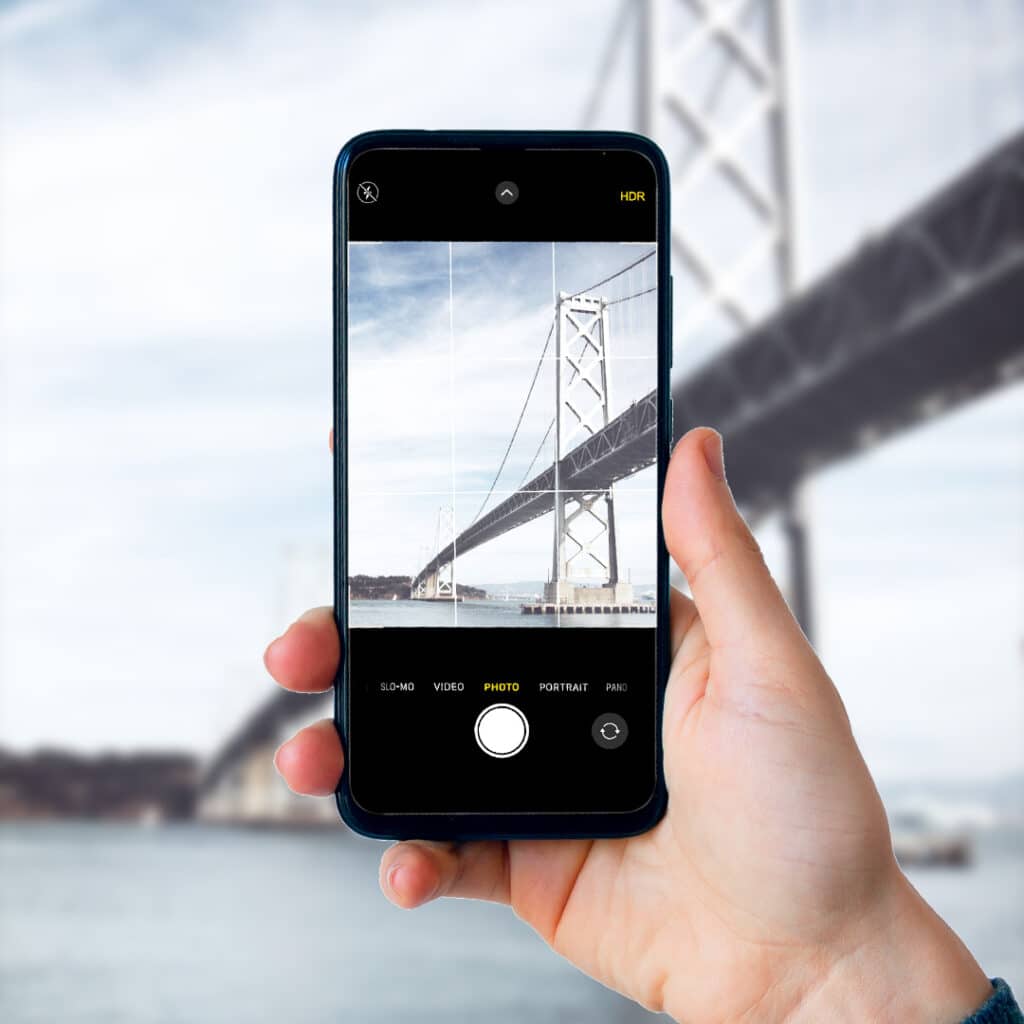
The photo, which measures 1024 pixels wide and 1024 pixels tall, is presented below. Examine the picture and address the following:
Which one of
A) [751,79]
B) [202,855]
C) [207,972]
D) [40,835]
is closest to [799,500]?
[751,79]

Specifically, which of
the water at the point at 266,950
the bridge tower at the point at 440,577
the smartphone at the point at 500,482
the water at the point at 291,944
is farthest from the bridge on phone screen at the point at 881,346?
the water at the point at 266,950

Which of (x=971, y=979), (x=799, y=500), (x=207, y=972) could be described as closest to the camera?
(x=971, y=979)

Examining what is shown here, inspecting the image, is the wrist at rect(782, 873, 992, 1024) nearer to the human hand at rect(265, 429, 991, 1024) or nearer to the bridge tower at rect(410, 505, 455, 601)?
the human hand at rect(265, 429, 991, 1024)

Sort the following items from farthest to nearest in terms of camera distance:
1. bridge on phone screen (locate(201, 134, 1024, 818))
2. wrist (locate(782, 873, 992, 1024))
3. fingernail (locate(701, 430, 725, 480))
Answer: bridge on phone screen (locate(201, 134, 1024, 818)) → fingernail (locate(701, 430, 725, 480)) → wrist (locate(782, 873, 992, 1024))

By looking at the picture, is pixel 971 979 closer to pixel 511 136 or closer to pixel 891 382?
pixel 511 136

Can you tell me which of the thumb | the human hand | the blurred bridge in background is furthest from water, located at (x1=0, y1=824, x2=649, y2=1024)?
the thumb

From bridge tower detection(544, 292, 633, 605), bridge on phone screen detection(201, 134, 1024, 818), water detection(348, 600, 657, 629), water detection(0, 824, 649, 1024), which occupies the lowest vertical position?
water detection(0, 824, 649, 1024)

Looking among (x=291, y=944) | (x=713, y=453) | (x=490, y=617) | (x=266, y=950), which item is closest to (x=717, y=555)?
(x=713, y=453)
